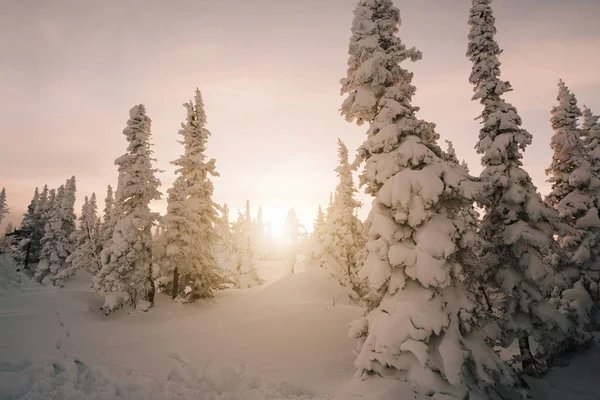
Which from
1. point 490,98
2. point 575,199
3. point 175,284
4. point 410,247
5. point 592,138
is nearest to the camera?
point 410,247

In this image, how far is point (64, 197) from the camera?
54.8m

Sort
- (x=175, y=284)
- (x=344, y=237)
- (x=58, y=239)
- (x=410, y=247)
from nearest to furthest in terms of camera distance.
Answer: (x=410, y=247)
(x=175, y=284)
(x=344, y=237)
(x=58, y=239)

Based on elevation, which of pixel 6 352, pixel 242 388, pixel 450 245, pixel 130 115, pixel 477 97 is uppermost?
pixel 130 115

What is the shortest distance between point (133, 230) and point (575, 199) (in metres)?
30.6

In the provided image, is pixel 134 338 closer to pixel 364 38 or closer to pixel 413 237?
pixel 413 237

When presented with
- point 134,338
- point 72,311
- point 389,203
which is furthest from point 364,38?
point 72,311

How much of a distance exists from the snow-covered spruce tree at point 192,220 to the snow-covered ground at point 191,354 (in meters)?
2.50

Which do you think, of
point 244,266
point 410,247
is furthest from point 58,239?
point 410,247

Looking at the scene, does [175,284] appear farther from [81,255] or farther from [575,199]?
[81,255]

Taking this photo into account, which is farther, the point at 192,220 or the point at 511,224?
the point at 192,220

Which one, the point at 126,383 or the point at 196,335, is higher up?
the point at 126,383

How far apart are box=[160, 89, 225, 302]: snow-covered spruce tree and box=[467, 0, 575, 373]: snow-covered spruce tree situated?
21538mm

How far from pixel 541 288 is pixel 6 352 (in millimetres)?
20852

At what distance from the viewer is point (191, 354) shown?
14625 millimetres
